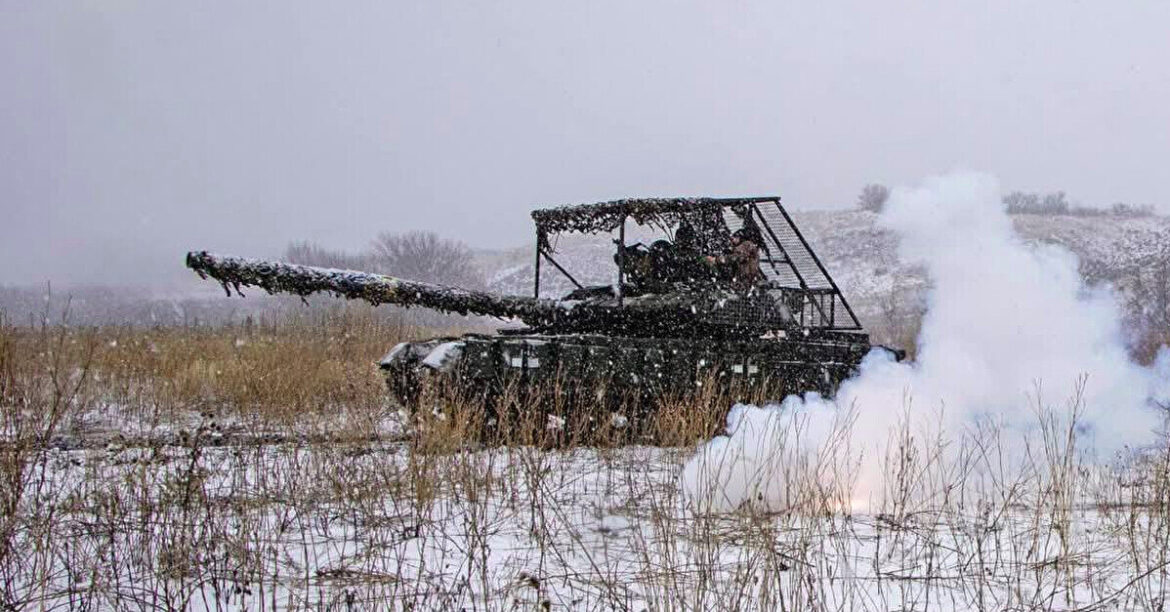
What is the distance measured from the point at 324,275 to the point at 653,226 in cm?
355

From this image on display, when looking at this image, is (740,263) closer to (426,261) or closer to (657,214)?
(657,214)

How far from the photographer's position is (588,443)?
30.1ft

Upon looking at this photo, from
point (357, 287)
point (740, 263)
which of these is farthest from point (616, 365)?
point (357, 287)

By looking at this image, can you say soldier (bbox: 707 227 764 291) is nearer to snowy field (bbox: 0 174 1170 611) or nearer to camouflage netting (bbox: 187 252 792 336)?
camouflage netting (bbox: 187 252 792 336)

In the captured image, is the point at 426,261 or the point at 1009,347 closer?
the point at 1009,347

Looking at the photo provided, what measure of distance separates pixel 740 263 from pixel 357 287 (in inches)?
167

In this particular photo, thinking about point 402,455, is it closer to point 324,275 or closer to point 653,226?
point 324,275

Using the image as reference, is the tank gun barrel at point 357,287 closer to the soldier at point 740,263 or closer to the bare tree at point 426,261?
the soldier at point 740,263

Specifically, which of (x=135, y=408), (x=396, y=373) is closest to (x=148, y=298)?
(x=135, y=408)

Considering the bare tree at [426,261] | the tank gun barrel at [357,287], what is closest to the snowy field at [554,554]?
the tank gun barrel at [357,287]

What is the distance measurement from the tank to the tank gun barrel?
0.01 m

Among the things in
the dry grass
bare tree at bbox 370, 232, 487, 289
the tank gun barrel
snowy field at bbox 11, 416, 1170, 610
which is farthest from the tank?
bare tree at bbox 370, 232, 487, 289

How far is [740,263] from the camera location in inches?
410

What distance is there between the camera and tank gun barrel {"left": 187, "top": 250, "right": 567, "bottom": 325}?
759cm
